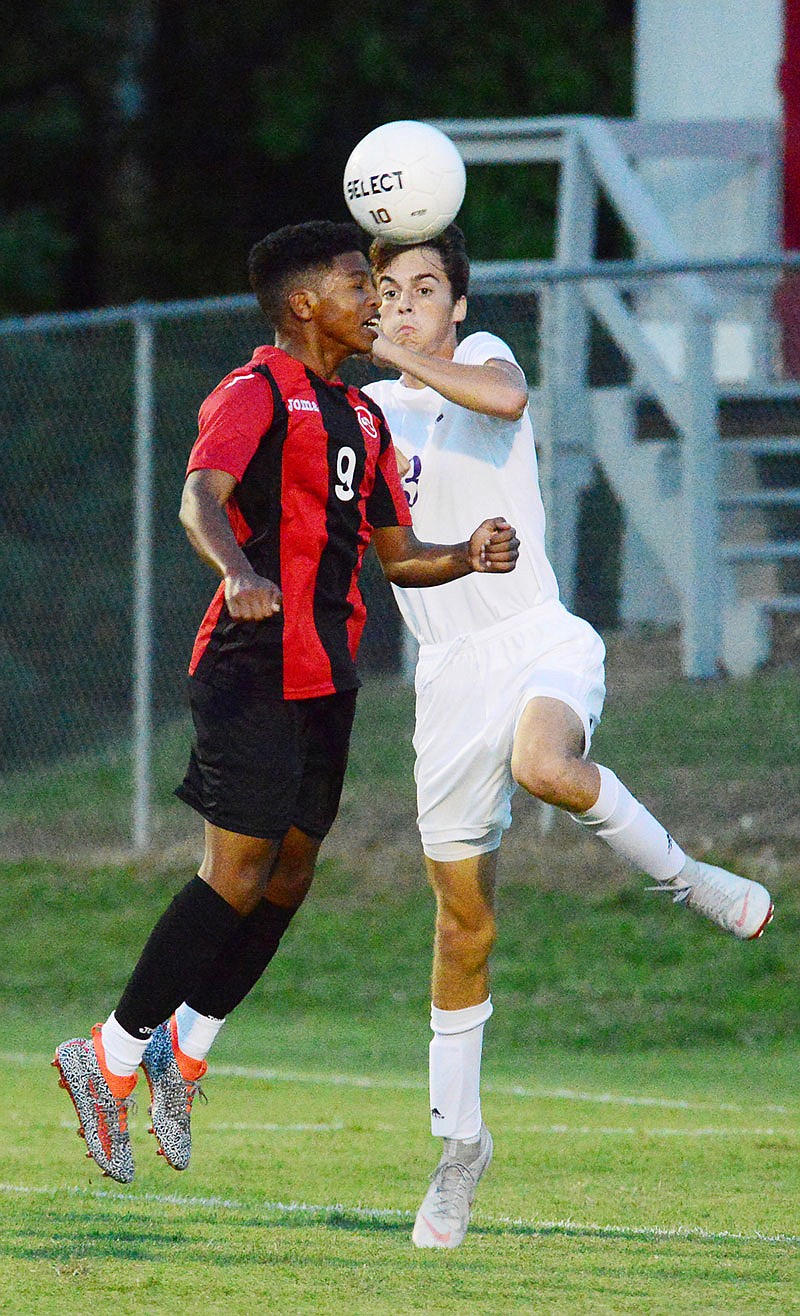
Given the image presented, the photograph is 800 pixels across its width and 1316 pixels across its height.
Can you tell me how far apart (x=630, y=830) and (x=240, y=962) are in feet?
3.49

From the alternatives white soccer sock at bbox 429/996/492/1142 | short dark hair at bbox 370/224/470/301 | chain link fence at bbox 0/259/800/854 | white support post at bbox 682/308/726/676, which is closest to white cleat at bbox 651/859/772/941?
white soccer sock at bbox 429/996/492/1142

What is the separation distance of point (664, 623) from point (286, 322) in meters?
5.62

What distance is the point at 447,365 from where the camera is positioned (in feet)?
17.0

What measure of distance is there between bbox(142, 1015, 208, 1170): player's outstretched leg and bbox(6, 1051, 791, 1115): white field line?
251 cm

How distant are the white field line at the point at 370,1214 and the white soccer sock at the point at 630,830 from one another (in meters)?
0.87

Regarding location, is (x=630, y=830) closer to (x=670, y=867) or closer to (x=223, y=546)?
(x=670, y=867)

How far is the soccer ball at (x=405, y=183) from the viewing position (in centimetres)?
551

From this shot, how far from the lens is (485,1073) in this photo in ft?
27.0

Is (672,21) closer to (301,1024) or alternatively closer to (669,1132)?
(301,1024)

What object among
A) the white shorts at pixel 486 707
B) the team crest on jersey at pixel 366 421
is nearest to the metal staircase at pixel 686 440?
the white shorts at pixel 486 707

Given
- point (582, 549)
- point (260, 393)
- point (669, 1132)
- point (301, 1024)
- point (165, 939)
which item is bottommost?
point (301, 1024)

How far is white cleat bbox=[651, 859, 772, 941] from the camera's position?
507cm

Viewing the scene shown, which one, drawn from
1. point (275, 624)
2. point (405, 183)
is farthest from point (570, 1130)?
point (405, 183)

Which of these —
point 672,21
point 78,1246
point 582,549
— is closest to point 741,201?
point 672,21
